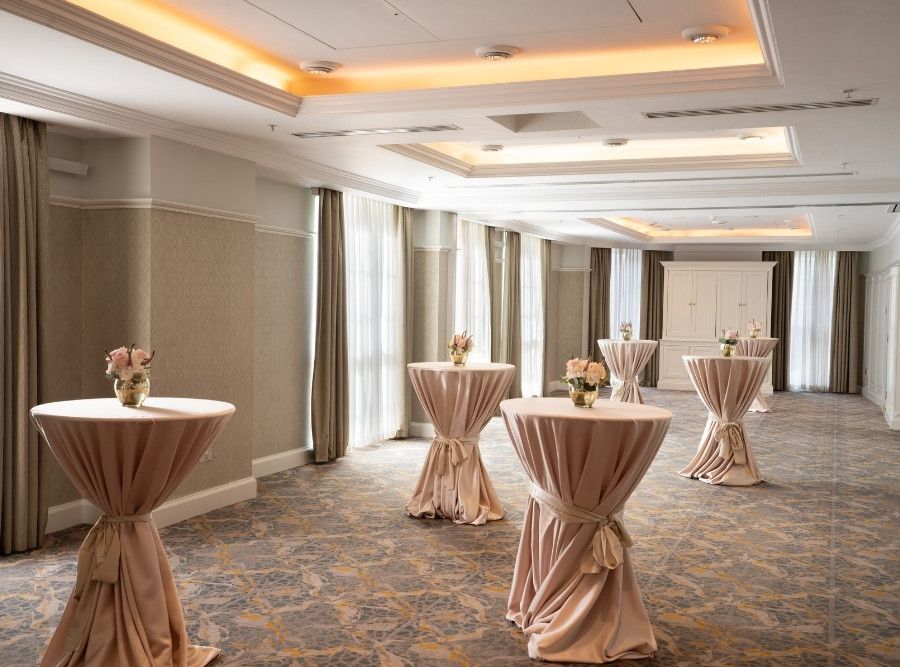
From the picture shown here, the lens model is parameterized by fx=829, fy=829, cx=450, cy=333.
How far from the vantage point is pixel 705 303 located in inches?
642

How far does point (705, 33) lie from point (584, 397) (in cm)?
200

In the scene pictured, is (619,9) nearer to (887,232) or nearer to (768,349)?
(887,232)

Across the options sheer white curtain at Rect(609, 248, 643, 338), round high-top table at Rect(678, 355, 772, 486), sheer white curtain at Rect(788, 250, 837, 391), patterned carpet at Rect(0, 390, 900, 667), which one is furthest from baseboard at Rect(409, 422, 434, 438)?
sheer white curtain at Rect(788, 250, 837, 391)

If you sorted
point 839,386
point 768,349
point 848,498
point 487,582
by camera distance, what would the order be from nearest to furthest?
point 487,582 → point 848,498 → point 768,349 → point 839,386

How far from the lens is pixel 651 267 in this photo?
55.3 ft

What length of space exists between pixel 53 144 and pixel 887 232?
11.2 metres

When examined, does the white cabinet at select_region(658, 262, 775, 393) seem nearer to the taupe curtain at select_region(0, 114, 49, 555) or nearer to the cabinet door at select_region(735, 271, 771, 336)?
the cabinet door at select_region(735, 271, 771, 336)

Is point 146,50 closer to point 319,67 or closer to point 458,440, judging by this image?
point 319,67

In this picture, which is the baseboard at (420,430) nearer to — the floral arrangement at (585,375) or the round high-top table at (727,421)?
the round high-top table at (727,421)

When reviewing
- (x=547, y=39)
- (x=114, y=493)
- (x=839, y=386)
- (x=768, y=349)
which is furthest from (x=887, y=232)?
(x=114, y=493)

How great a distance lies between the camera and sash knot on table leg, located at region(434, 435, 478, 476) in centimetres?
616

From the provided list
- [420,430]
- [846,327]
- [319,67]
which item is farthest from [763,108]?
[846,327]

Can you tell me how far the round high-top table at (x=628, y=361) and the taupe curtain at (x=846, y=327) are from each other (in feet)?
19.9

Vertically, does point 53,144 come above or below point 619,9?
below
